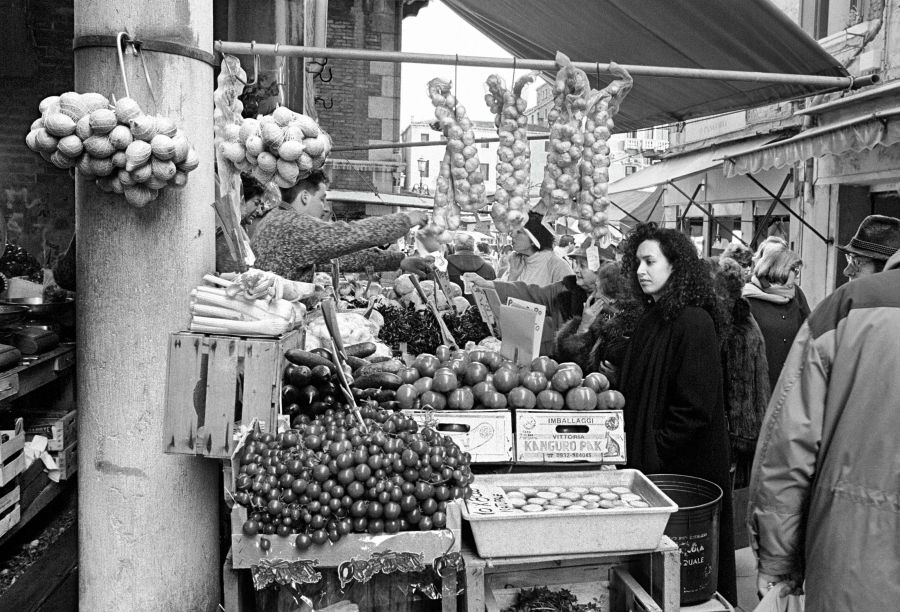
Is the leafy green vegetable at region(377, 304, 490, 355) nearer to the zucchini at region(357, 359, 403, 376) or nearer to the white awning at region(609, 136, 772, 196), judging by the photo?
the zucchini at region(357, 359, 403, 376)

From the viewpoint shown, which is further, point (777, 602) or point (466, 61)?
point (466, 61)

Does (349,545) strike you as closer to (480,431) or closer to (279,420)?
(279,420)

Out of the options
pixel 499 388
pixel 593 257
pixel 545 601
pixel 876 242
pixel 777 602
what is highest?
pixel 876 242

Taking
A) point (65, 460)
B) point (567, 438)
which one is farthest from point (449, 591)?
point (65, 460)

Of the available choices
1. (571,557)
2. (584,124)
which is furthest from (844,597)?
(584,124)

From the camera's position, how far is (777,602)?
2.22m

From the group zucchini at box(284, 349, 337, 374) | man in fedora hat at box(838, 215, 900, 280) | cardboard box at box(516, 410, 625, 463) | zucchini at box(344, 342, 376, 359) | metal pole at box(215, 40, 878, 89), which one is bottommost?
cardboard box at box(516, 410, 625, 463)

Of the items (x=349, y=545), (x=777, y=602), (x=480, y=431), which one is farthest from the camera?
(x=480, y=431)

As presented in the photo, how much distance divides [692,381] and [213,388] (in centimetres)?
199

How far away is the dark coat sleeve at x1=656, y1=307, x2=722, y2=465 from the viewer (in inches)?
130

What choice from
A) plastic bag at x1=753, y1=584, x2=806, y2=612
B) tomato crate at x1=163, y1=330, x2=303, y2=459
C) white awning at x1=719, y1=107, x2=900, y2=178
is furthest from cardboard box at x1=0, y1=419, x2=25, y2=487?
white awning at x1=719, y1=107, x2=900, y2=178

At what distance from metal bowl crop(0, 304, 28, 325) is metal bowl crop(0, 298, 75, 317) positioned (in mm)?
A: 22

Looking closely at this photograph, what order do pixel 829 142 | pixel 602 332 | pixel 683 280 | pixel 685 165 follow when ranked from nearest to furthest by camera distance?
pixel 683 280
pixel 602 332
pixel 829 142
pixel 685 165

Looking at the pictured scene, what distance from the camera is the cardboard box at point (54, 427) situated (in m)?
3.48
